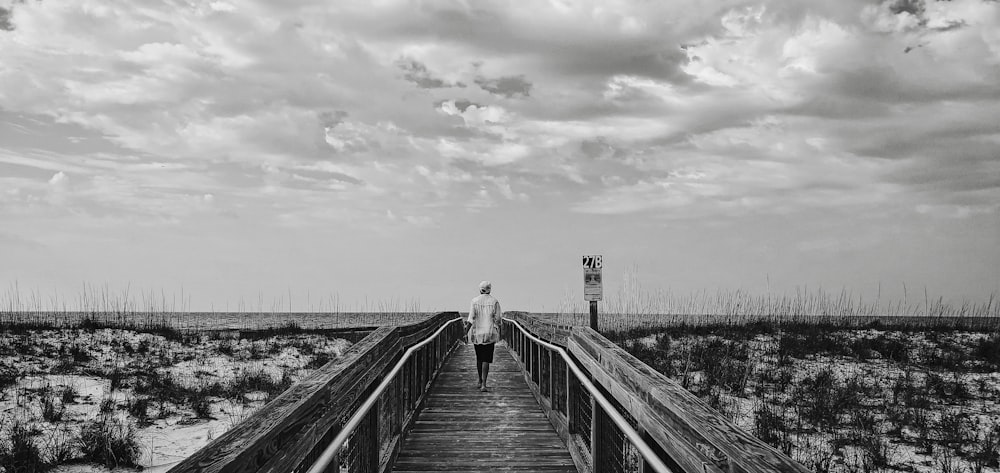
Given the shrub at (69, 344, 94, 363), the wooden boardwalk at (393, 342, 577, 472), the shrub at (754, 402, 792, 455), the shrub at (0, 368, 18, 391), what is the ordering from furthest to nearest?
the shrub at (69, 344, 94, 363) → the shrub at (0, 368, 18, 391) → the shrub at (754, 402, 792, 455) → the wooden boardwalk at (393, 342, 577, 472)

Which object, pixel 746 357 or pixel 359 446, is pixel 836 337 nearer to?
pixel 746 357

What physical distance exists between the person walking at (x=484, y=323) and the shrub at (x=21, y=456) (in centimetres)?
531

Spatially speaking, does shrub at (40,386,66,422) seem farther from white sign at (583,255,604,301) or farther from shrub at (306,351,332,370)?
white sign at (583,255,604,301)

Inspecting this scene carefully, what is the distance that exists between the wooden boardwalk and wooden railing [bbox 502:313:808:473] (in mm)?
233

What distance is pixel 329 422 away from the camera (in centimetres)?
350

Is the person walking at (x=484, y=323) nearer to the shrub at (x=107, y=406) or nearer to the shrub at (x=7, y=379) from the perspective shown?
the shrub at (x=107, y=406)

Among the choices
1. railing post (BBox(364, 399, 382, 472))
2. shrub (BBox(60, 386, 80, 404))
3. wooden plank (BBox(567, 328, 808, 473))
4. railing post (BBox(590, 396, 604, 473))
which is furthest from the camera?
shrub (BBox(60, 386, 80, 404))

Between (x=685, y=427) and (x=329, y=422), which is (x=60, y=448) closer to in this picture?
(x=329, y=422)

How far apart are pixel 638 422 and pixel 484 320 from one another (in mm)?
6264

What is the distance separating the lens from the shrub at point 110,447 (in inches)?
287

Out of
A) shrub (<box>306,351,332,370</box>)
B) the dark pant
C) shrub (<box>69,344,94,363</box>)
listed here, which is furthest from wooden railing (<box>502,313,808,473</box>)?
shrub (<box>69,344,94,363</box>)

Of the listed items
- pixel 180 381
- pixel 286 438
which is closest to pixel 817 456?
pixel 286 438

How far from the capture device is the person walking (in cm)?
959

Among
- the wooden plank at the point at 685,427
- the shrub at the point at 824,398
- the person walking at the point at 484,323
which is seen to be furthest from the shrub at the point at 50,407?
the shrub at the point at 824,398
